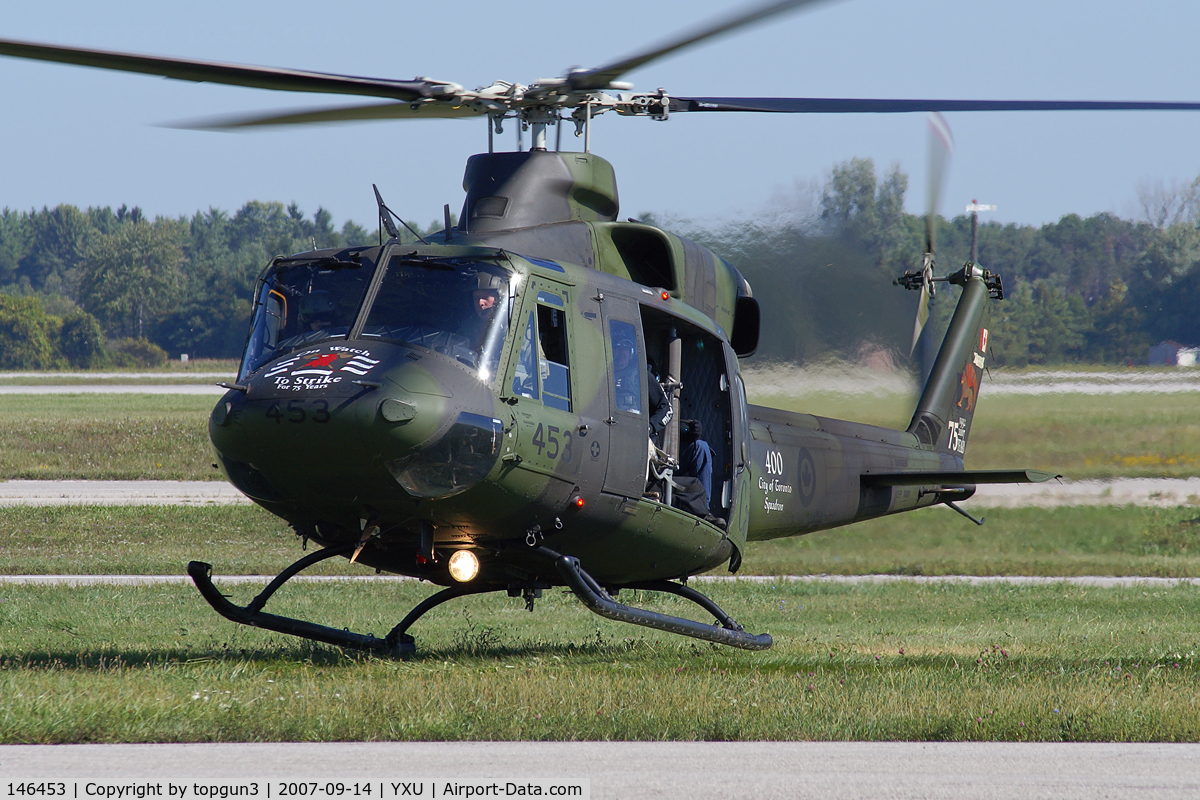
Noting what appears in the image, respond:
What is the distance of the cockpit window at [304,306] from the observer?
8.20m

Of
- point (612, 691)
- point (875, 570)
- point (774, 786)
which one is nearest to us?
point (774, 786)

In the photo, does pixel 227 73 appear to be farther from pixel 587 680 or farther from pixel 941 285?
pixel 941 285

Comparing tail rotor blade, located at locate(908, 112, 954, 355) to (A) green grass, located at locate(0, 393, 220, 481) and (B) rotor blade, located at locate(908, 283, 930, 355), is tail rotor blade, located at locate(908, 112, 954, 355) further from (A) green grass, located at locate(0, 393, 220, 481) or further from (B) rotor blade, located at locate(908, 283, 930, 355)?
(A) green grass, located at locate(0, 393, 220, 481)

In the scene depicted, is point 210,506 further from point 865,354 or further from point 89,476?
point 865,354

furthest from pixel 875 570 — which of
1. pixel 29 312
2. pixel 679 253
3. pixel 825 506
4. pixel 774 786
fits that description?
pixel 29 312

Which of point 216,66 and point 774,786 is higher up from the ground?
point 216,66

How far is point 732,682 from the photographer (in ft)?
27.5

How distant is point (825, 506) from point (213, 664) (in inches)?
240

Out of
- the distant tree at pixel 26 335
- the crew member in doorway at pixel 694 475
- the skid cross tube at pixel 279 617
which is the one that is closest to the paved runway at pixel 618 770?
the skid cross tube at pixel 279 617

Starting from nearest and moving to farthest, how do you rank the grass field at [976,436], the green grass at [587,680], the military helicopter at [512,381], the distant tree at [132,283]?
the green grass at [587,680] < the military helicopter at [512,381] < the grass field at [976,436] < the distant tree at [132,283]

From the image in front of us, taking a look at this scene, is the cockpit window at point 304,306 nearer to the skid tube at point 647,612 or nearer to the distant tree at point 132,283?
the skid tube at point 647,612

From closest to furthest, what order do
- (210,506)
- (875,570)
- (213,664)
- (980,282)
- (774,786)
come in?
(774,786), (213,664), (980,282), (875,570), (210,506)

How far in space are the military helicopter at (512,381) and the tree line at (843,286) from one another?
43.2 inches

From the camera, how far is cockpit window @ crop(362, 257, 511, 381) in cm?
791
